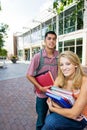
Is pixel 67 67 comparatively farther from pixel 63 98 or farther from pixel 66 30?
pixel 66 30

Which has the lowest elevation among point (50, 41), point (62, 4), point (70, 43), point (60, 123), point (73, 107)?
point (60, 123)

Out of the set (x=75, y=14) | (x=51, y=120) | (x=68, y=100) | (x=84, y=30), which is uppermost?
(x=84, y=30)

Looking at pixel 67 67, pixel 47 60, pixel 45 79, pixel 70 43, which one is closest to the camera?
pixel 67 67

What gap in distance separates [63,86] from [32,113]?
3074 mm

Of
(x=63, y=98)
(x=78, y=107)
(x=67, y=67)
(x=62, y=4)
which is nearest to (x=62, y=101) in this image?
(x=63, y=98)

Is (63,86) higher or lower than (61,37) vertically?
lower

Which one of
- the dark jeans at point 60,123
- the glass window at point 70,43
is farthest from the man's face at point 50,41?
the glass window at point 70,43

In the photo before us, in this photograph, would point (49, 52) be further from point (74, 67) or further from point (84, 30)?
point (84, 30)

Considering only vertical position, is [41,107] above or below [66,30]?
below

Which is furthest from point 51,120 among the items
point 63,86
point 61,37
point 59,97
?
point 61,37

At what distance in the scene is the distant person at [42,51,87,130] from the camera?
1.69m

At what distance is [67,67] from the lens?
1982 millimetres

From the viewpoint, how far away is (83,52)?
771 inches

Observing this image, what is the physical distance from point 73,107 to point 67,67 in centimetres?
46
